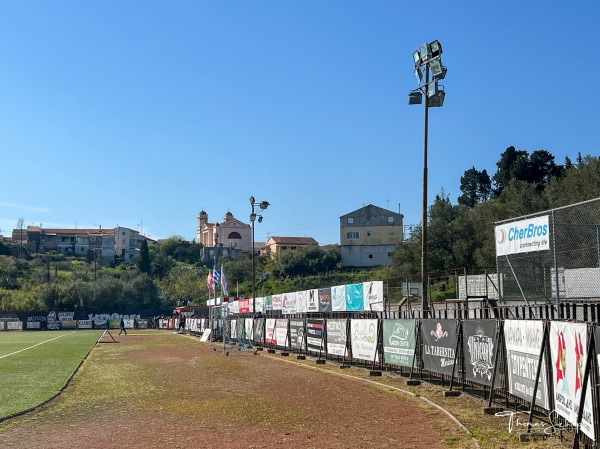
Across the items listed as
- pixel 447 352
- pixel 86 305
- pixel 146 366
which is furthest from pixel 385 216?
pixel 447 352

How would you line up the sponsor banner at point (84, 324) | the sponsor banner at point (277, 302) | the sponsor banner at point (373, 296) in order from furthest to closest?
the sponsor banner at point (84, 324) → the sponsor banner at point (277, 302) → the sponsor banner at point (373, 296)

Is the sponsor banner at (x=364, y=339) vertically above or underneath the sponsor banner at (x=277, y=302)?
underneath

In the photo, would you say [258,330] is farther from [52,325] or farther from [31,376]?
[52,325]

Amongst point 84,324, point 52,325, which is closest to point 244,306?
point 84,324

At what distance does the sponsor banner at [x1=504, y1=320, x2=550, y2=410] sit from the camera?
10.6 meters

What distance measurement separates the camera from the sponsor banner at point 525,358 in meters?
10.6

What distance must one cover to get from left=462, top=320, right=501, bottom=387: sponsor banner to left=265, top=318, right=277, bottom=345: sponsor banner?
21464 mm

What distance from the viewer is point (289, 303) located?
42.4m

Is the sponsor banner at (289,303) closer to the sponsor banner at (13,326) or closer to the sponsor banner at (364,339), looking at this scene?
the sponsor banner at (364,339)

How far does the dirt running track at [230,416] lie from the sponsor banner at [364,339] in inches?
63.0

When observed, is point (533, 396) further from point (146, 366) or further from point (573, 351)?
point (146, 366)

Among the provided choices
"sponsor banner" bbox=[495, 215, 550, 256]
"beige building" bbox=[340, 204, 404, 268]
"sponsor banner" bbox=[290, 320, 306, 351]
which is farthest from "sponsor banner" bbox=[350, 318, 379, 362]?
"beige building" bbox=[340, 204, 404, 268]

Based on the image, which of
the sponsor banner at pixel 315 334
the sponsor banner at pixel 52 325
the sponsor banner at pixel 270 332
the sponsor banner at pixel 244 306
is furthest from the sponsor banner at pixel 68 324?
the sponsor banner at pixel 315 334

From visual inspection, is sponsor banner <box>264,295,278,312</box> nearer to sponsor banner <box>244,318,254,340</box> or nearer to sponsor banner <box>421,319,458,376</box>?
sponsor banner <box>244,318,254,340</box>
